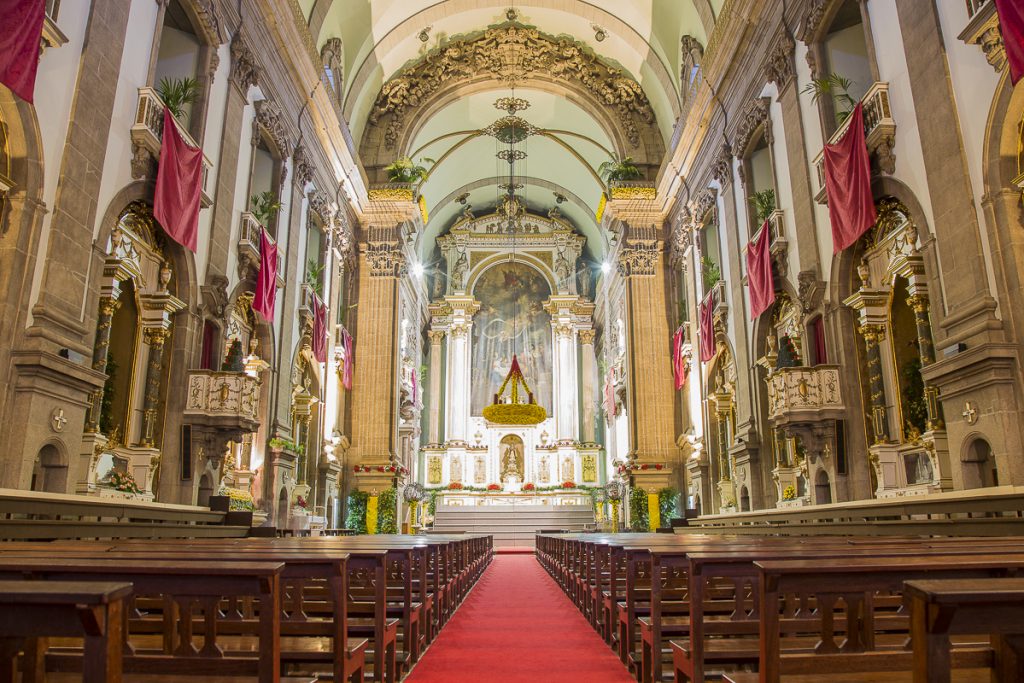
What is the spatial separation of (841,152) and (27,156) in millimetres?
9517

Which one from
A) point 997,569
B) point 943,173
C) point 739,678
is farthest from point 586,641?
point 943,173

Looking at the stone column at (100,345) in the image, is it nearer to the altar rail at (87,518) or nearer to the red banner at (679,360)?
the altar rail at (87,518)

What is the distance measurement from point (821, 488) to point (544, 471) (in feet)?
61.2

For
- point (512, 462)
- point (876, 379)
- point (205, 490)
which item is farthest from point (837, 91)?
point (512, 462)

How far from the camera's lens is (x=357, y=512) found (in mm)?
18500

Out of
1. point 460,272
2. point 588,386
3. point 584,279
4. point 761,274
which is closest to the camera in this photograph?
point 761,274

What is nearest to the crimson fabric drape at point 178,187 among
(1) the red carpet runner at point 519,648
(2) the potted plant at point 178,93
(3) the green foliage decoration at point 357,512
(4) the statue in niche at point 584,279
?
(2) the potted plant at point 178,93

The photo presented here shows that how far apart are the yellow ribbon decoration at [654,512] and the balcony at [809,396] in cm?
839

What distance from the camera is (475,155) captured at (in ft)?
88.8

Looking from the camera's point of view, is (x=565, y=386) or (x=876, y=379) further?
(x=565, y=386)

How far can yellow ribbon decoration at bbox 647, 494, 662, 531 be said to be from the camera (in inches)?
726

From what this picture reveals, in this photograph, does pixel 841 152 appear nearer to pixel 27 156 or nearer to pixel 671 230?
pixel 27 156

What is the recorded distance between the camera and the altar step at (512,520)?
23.6 meters

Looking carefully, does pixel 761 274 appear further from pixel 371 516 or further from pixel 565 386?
pixel 565 386
